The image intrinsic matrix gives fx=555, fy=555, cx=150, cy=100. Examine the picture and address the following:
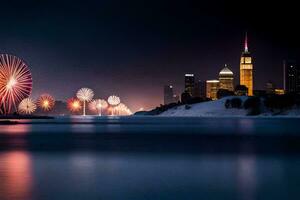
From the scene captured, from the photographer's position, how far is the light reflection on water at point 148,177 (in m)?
25.6

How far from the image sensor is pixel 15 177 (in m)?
31.6

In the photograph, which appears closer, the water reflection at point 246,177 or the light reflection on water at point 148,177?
the light reflection on water at point 148,177

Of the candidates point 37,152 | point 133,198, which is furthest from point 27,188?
point 37,152

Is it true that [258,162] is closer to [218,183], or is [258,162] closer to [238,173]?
[238,173]

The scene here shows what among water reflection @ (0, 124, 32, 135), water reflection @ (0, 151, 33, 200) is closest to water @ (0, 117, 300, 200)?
water reflection @ (0, 151, 33, 200)

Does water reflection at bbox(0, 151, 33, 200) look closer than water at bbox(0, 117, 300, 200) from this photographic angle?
Yes

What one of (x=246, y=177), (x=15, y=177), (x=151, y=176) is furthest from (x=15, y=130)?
(x=246, y=177)

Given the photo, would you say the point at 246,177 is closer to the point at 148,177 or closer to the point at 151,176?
the point at 151,176

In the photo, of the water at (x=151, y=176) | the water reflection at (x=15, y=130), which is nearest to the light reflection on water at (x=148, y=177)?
the water at (x=151, y=176)

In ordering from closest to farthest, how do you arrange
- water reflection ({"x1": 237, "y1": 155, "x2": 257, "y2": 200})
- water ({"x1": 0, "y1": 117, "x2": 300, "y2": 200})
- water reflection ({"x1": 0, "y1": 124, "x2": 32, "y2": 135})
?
water ({"x1": 0, "y1": 117, "x2": 300, "y2": 200})
water reflection ({"x1": 237, "y1": 155, "x2": 257, "y2": 200})
water reflection ({"x1": 0, "y1": 124, "x2": 32, "y2": 135})

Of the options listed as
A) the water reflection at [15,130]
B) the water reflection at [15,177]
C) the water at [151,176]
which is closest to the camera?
the water reflection at [15,177]

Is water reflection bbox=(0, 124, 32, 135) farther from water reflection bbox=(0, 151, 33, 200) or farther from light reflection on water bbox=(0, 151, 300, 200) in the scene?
light reflection on water bbox=(0, 151, 300, 200)

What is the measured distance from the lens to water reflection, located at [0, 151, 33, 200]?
2551cm

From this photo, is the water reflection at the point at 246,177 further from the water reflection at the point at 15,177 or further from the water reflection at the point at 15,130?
the water reflection at the point at 15,130
